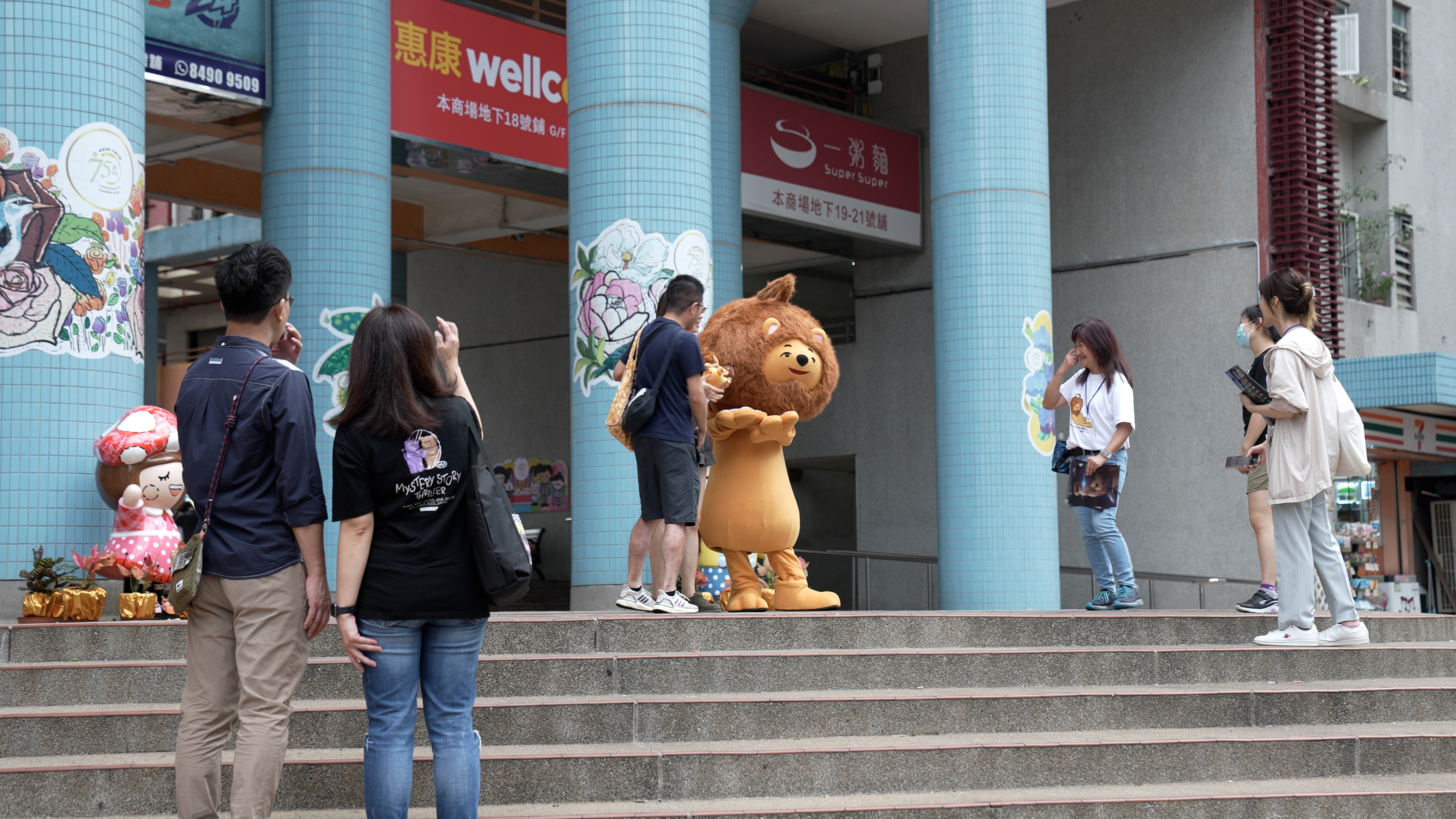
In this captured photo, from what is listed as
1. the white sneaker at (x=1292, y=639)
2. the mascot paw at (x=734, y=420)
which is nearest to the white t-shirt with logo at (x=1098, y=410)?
the white sneaker at (x=1292, y=639)

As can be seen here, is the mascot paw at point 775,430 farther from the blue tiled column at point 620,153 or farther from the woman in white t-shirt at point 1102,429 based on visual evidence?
the blue tiled column at point 620,153

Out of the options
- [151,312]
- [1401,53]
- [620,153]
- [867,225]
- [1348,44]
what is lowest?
[620,153]

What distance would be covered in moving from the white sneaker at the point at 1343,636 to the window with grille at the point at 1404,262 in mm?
12088

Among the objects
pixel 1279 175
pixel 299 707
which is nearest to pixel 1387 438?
pixel 1279 175

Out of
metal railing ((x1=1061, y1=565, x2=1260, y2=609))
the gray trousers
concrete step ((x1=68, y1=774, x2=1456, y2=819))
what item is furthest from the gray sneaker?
metal railing ((x1=1061, y1=565, x2=1260, y2=609))

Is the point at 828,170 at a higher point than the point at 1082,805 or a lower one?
higher

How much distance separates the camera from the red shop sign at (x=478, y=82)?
11570mm

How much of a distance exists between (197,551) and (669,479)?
119 inches

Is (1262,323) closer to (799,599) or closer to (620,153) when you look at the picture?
(799,599)

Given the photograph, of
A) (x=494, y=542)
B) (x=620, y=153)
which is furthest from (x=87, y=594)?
(x=620, y=153)

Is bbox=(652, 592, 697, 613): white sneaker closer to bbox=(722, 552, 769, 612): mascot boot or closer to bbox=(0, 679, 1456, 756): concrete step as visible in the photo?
bbox=(722, 552, 769, 612): mascot boot

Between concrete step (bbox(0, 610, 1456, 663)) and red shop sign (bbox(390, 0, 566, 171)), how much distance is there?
19.6 feet

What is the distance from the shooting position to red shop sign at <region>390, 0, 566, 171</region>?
1157 centimetres

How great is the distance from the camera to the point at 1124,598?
8266 millimetres
